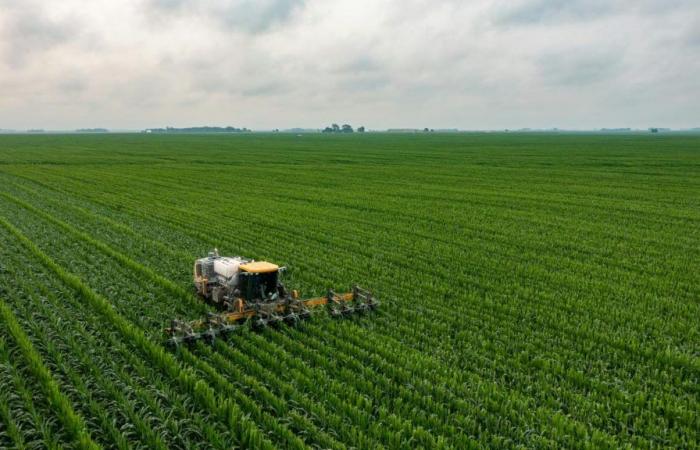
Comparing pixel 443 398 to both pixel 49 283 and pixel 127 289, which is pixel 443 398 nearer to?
pixel 127 289

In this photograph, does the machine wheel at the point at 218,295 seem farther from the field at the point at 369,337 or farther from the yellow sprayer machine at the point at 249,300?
the field at the point at 369,337

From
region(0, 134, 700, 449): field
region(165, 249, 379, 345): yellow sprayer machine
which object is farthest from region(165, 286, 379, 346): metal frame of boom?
region(0, 134, 700, 449): field

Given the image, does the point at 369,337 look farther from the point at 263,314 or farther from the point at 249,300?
the point at 249,300

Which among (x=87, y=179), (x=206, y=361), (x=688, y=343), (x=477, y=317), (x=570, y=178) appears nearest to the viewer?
(x=206, y=361)

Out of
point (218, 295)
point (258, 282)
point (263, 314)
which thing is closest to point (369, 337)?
point (263, 314)

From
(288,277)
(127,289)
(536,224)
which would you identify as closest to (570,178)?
(536,224)
